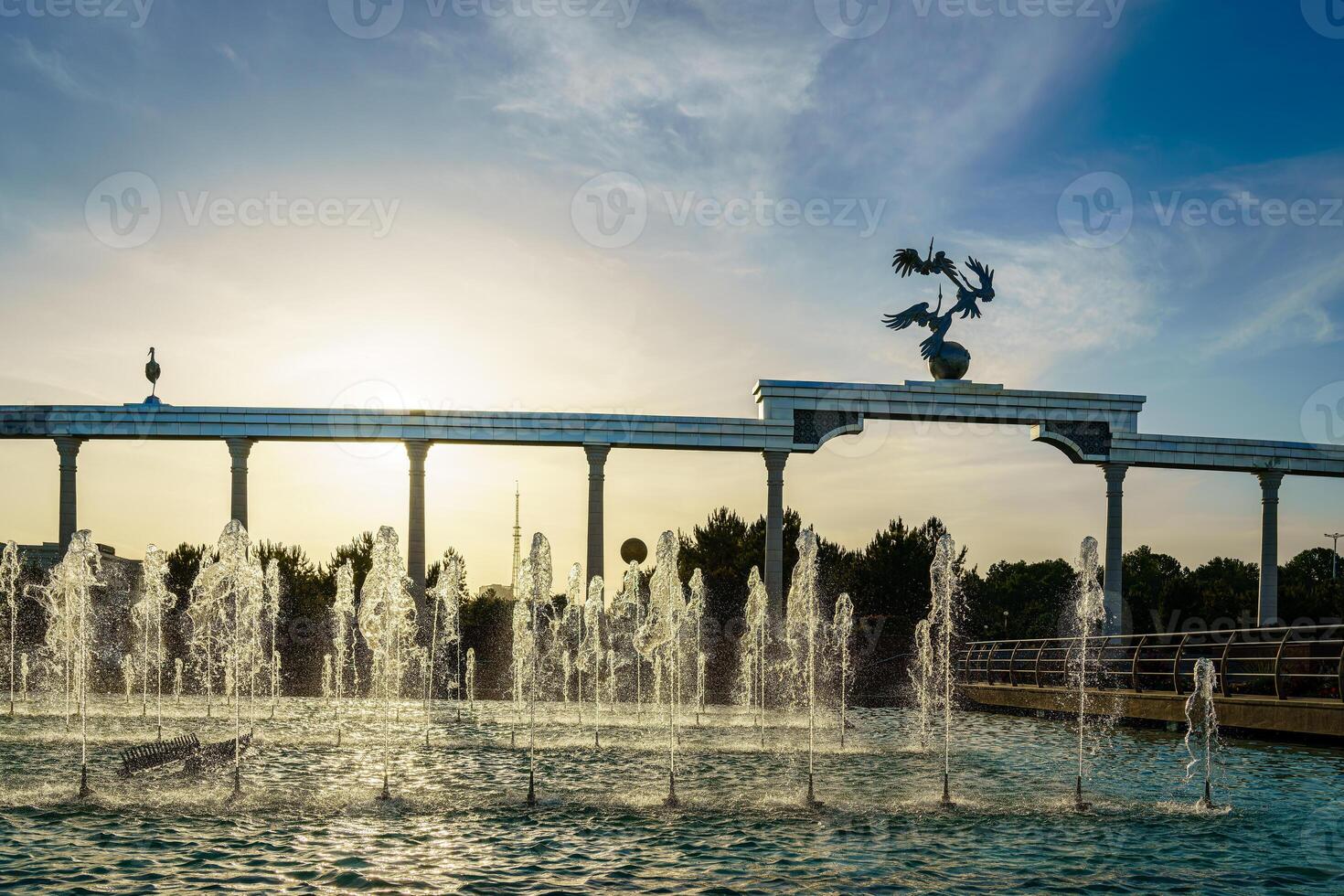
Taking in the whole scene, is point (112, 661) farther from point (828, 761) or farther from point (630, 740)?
point (828, 761)

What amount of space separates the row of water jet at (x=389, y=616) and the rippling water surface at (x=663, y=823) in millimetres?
1599

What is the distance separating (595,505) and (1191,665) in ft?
57.2

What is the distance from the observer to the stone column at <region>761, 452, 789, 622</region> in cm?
3722

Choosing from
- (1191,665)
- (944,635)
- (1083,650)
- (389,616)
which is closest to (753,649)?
(944,635)

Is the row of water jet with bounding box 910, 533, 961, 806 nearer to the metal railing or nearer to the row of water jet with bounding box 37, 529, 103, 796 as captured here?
the metal railing

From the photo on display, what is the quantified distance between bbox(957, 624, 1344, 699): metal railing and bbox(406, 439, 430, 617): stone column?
674 inches

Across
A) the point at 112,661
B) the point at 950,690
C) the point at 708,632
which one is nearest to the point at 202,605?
the point at 112,661

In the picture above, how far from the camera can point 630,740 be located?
885 inches

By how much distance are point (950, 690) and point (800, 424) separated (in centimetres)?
962

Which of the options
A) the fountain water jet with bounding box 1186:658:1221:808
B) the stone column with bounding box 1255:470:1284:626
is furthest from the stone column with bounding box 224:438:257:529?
the stone column with bounding box 1255:470:1284:626

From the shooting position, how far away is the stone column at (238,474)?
3631 cm

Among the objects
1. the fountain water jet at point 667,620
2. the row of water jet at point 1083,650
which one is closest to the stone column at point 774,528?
the fountain water jet at point 667,620

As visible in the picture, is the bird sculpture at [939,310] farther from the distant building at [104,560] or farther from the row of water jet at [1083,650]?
the distant building at [104,560]

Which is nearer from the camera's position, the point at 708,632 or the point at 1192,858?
the point at 1192,858
